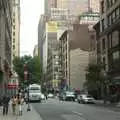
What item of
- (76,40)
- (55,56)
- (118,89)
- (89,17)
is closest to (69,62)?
(76,40)

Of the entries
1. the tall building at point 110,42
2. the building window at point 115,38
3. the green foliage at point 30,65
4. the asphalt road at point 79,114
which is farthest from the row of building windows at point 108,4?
the green foliage at point 30,65

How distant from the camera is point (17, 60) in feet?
448

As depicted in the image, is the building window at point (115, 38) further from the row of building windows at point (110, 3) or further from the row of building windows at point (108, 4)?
the row of building windows at point (108, 4)

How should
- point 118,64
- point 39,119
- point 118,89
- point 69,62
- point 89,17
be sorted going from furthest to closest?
point 89,17 < point 69,62 < point 118,89 < point 118,64 < point 39,119

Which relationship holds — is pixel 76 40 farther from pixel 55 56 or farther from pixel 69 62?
pixel 55 56

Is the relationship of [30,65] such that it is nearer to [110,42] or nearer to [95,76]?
[110,42]

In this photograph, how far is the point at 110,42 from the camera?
7881cm

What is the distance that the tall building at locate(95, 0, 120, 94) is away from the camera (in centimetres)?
7181

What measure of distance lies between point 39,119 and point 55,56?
147387 millimetres

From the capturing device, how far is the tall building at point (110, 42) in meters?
71.8

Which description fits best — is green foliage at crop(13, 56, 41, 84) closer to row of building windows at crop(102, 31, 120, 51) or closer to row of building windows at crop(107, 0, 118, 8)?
row of building windows at crop(102, 31, 120, 51)

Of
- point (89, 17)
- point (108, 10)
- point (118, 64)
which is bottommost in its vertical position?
point (118, 64)

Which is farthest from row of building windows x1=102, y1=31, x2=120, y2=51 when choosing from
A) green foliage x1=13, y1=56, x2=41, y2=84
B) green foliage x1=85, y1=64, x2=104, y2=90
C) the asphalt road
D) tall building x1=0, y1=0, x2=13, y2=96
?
green foliage x1=13, y1=56, x2=41, y2=84

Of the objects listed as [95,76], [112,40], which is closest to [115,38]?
[112,40]
